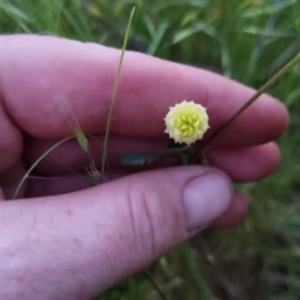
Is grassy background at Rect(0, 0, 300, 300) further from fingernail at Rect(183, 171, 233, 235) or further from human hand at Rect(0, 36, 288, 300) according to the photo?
fingernail at Rect(183, 171, 233, 235)

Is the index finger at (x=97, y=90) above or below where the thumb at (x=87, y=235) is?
above

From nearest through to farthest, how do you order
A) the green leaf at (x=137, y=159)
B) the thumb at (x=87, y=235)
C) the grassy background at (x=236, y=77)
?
the thumb at (x=87, y=235) → the green leaf at (x=137, y=159) → the grassy background at (x=236, y=77)

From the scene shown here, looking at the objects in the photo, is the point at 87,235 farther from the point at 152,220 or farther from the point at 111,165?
the point at 111,165

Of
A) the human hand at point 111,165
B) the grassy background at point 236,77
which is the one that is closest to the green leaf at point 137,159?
the human hand at point 111,165

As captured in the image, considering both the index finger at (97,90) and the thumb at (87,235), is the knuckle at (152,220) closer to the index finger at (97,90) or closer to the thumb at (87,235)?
the thumb at (87,235)

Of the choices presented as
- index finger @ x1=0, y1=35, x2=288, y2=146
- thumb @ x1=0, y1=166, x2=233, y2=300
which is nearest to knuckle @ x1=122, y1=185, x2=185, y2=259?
thumb @ x1=0, y1=166, x2=233, y2=300

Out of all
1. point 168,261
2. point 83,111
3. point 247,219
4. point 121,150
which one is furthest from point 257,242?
point 83,111
